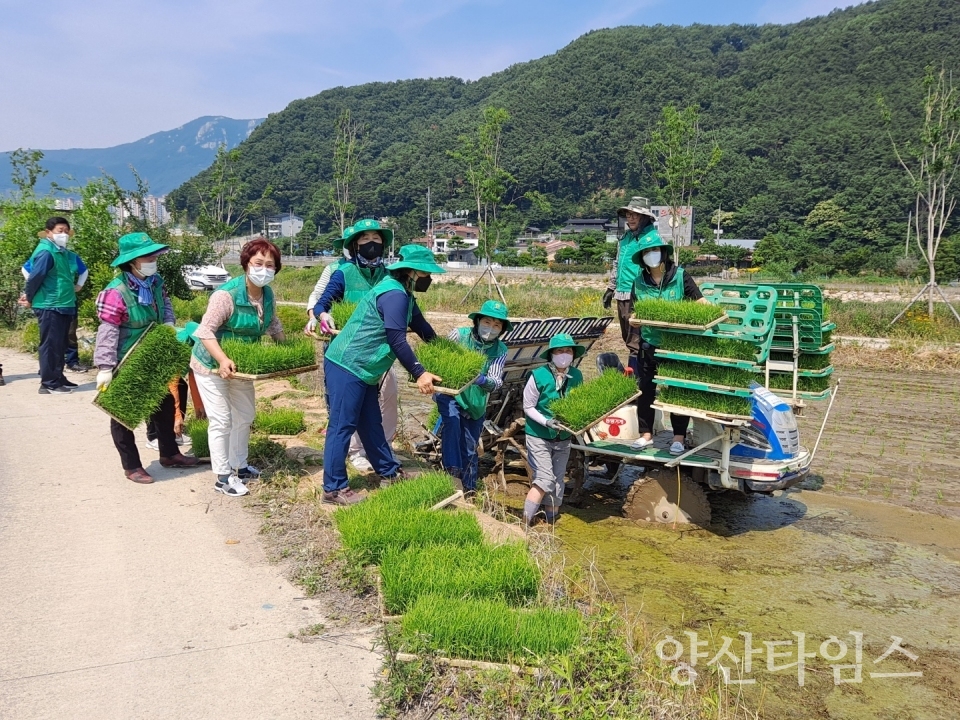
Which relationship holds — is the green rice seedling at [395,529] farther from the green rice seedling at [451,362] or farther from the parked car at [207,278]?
the parked car at [207,278]

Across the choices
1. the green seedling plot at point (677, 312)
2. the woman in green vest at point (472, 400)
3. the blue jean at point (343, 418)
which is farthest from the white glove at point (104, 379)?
the green seedling plot at point (677, 312)

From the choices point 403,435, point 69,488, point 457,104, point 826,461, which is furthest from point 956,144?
point 457,104

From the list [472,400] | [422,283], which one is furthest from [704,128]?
[422,283]

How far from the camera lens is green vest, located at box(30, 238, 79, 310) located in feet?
28.1

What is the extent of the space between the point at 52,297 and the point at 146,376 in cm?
430

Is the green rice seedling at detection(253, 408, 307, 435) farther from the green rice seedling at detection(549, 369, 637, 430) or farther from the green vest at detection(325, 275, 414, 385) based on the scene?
the green rice seedling at detection(549, 369, 637, 430)

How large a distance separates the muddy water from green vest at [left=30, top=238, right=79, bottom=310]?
6552mm

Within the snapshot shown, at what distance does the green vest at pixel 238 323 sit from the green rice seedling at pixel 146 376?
0.33 metres

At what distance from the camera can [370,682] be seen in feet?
10.1

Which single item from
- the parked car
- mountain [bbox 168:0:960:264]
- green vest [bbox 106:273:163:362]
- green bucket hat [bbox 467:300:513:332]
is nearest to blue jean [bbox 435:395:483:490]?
green bucket hat [bbox 467:300:513:332]

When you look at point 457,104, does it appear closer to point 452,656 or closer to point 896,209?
point 896,209

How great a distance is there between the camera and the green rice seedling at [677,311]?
16.8ft

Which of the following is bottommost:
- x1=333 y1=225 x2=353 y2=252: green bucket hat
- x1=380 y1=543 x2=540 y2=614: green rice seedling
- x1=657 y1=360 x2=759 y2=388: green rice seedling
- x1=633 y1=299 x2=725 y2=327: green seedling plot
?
x1=380 y1=543 x2=540 y2=614: green rice seedling

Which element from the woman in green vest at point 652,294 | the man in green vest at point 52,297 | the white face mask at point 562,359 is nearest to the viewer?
the white face mask at point 562,359
